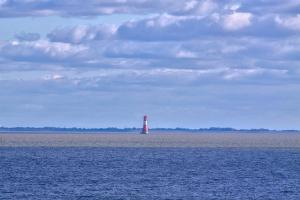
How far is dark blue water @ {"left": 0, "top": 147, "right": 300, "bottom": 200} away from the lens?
6081cm

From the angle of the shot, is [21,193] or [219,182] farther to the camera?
[219,182]

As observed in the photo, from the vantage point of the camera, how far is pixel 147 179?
7275 cm

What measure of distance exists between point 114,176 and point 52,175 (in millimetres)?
4980

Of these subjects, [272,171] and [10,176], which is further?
[272,171]

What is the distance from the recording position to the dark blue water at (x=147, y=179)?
60812 mm

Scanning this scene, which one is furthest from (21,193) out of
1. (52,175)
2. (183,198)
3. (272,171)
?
(272,171)

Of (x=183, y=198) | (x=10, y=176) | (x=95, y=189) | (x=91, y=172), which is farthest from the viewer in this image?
(x=91, y=172)

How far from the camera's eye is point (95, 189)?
63719 millimetres

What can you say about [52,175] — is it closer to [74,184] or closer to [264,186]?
[74,184]

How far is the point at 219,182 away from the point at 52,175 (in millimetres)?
14238

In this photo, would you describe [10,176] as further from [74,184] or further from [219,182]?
[219,182]

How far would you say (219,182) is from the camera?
70250mm

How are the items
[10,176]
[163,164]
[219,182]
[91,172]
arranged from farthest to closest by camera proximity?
[163,164]
[91,172]
[10,176]
[219,182]

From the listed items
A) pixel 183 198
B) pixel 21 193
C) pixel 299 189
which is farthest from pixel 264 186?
pixel 21 193
